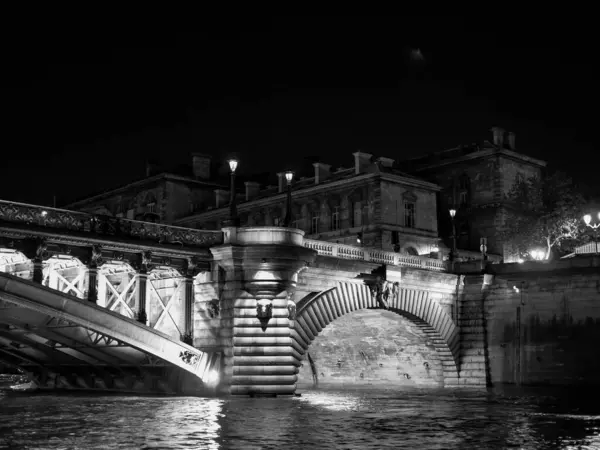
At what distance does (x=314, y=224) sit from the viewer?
7406cm

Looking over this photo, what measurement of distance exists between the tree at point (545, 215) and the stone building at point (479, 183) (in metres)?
0.95

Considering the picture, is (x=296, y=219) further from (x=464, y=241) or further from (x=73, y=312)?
(x=73, y=312)

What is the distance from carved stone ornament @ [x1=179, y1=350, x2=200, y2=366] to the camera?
39875 mm

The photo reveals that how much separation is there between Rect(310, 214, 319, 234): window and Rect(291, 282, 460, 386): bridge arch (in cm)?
2025

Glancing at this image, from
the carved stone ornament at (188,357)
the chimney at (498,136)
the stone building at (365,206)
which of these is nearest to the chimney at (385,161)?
the stone building at (365,206)

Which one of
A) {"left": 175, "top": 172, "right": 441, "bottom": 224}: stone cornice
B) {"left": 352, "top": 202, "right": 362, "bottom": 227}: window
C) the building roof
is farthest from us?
the building roof

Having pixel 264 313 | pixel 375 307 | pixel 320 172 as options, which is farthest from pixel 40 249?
pixel 320 172

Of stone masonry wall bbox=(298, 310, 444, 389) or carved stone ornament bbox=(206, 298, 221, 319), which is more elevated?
carved stone ornament bbox=(206, 298, 221, 319)

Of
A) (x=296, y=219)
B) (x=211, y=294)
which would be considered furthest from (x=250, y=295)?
(x=296, y=219)

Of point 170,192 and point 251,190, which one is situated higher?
point 170,192

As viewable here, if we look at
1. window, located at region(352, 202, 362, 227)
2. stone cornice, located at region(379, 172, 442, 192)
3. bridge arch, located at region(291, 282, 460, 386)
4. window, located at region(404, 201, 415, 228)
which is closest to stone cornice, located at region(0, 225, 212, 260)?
bridge arch, located at region(291, 282, 460, 386)

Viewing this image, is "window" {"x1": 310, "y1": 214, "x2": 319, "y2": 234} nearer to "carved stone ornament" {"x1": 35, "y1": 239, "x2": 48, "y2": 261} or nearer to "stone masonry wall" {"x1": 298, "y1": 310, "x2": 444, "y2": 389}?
"stone masonry wall" {"x1": 298, "y1": 310, "x2": 444, "y2": 389}

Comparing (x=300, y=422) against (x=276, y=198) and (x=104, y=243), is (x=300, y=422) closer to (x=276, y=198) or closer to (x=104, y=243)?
(x=104, y=243)

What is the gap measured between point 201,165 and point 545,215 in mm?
35957
